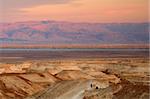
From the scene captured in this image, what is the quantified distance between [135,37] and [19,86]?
3.63 ft

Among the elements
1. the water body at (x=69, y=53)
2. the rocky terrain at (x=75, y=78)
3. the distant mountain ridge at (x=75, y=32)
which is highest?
the distant mountain ridge at (x=75, y=32)

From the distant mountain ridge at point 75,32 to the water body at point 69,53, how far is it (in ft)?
0.26

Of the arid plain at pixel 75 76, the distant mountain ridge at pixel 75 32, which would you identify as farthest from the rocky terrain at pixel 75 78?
the distant mountain ridge at pixel 75 32

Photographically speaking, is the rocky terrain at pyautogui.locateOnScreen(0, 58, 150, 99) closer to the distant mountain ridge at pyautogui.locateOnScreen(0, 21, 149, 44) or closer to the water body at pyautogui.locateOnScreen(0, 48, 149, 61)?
the water body at pyautogui.locateOnScreen(0, 48, 149, 61)

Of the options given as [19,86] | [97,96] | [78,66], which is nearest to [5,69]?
[19,86]

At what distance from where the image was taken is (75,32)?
9.83ft

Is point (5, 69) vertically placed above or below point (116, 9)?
below

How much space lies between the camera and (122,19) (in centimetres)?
299

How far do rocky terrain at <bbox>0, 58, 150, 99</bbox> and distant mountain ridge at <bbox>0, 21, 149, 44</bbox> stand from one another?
18 cm

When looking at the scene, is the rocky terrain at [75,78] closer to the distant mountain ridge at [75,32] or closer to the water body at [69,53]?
the water body at [69,53]

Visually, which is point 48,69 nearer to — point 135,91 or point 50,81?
point 50,81

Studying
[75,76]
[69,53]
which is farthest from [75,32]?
[75,76]

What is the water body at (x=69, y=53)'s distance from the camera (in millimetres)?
2932

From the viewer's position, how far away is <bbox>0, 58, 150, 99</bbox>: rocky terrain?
2883 millimetres
